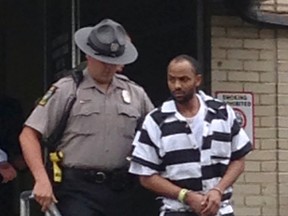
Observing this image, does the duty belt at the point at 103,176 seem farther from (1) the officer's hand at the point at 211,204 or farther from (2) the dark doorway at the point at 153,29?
(2) the dark doorway at the point at 153,29

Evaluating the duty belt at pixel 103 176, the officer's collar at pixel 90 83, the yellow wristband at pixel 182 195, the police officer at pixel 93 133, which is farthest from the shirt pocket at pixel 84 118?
the yellow wristband at pixel 182 195

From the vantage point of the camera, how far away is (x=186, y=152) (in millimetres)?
6059

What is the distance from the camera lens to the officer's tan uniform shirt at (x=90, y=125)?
20.7 ft

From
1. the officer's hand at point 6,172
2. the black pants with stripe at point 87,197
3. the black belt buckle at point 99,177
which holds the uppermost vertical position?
the black belt buckle at point 99,177

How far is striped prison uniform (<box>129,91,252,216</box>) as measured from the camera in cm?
606

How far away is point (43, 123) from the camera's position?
6.30 m

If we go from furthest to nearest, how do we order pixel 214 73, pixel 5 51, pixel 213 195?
pixel 5 51 → pixel 214 73 → pixel 213 195

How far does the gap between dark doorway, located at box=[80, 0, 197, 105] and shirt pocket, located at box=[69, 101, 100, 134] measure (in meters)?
2.21

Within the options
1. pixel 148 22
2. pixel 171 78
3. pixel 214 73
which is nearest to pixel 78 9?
pixel 148 22

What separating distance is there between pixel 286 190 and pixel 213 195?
262 cm

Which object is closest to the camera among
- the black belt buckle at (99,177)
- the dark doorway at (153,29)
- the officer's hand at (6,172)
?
the black belt buckle at (99,177)

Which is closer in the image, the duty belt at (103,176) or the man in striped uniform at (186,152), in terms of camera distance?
the man in striped uniform at (186,152)

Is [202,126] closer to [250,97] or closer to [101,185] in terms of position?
[101,185]

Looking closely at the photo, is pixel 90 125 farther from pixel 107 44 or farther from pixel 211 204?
pixel 211 204
